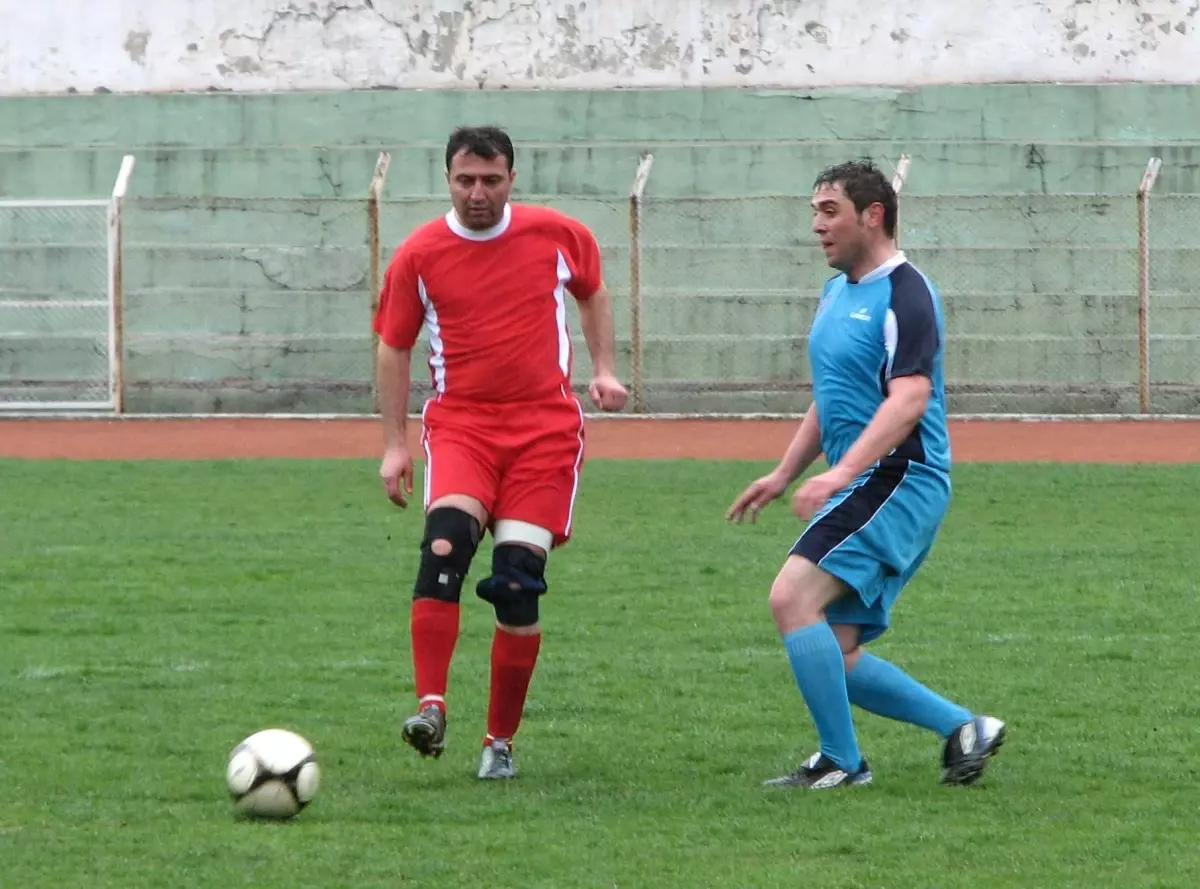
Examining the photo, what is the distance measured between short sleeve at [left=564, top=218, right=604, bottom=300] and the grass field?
4.54ft

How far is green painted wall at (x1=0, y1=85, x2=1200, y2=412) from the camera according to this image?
781 inches

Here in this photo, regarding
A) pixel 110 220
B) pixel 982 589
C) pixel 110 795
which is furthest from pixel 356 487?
pixel 110 795

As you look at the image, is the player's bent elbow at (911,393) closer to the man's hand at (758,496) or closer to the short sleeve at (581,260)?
the man's hand at (758,496)

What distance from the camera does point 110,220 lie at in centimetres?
1994

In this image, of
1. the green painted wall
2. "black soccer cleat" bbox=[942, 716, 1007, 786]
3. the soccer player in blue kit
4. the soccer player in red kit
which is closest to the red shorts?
the soccer player in red kit

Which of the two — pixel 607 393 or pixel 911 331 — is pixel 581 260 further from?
pixel 911 331

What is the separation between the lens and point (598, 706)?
7.15 m

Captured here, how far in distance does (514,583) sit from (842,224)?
1.37 metres

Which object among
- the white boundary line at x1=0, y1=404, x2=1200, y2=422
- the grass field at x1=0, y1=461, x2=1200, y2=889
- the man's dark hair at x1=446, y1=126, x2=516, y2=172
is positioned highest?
the man's dark hair at x1=446, y1=126, x2=516, y2=172

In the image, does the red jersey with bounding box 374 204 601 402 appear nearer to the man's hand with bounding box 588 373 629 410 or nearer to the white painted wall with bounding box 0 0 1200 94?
the man's hand with bounding box 588 373 629 410

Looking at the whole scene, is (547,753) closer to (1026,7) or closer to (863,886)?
(863,886)

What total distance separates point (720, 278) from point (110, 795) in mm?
15034

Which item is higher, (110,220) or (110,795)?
(110,220)

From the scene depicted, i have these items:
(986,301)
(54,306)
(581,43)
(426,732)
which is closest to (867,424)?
(426,732)
